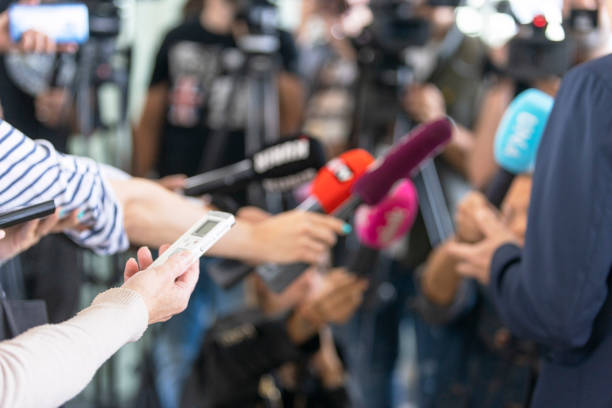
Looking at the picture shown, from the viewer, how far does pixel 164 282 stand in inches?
24.9

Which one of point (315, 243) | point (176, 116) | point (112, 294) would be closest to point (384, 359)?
point (176, 116)

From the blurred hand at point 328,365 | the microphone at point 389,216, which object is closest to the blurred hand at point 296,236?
the microphone at point 389,216

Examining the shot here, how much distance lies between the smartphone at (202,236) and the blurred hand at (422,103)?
0.99m

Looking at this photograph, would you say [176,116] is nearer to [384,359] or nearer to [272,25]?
[272,25]

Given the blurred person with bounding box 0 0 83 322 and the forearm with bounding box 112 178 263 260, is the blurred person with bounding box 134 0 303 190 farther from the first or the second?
the forearm with bounding box 112 178 263 260

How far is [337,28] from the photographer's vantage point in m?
2.07

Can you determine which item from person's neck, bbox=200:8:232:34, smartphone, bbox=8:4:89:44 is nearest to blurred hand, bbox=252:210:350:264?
smartphone, bbox=8:4:89:44

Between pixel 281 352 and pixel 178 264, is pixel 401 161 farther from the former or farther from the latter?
pixel 281 352

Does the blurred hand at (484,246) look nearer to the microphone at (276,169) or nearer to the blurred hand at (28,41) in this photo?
the microphone at (276,169)

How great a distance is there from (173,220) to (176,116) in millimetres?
1007

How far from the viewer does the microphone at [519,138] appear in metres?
1.09

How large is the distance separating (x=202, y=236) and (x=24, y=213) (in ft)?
0.55

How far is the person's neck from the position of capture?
188 cm

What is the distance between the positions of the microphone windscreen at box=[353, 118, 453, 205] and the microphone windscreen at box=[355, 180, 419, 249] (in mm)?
160
